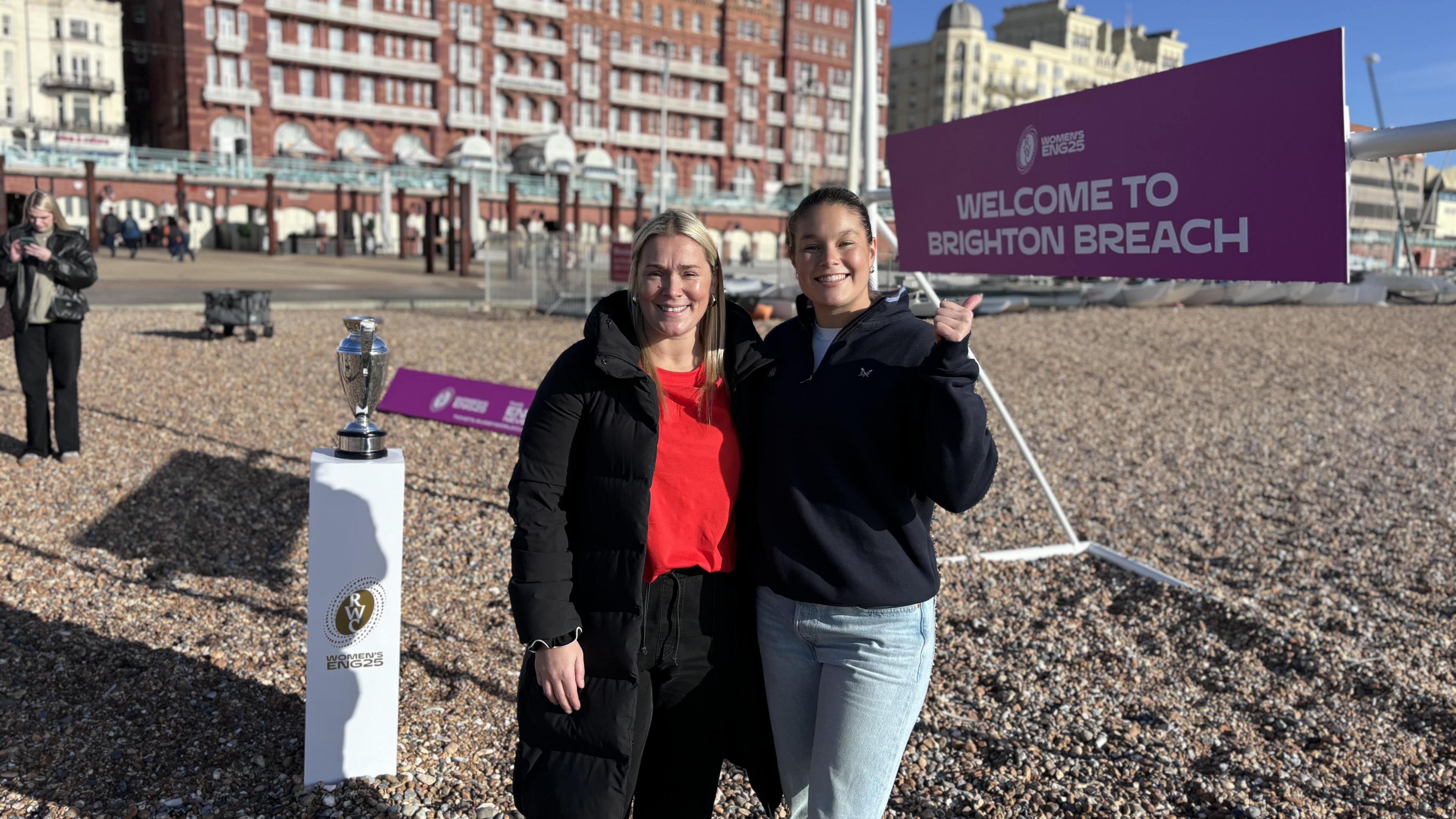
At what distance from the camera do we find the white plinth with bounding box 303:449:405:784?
2887 mm

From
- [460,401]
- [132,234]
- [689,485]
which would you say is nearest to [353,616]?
[689,485]

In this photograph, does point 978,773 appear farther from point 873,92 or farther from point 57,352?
point 57,352

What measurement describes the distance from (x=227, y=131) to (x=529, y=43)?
18.4 m

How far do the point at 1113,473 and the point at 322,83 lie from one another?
57554 millimetres

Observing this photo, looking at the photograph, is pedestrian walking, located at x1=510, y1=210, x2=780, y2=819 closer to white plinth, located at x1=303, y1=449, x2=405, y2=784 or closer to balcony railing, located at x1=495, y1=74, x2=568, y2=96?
white plinth, located at x1=303, y1=449, x2=405, y2=784

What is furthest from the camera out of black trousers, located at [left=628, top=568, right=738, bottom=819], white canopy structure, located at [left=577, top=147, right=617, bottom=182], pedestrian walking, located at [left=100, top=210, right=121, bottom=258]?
white canopy structure, located at [left=577, top=147, right=617, bottom=182]

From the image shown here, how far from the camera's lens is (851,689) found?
213 cm

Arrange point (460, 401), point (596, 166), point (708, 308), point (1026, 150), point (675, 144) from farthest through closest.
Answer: point (675, 144) < point (596, 166) < point (460, 401) < point (1026, 150) < point (708, 308)

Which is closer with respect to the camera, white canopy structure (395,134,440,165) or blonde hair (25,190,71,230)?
blonde hair (25,190,71,230)

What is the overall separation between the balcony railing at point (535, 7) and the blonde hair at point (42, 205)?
60.3 meters

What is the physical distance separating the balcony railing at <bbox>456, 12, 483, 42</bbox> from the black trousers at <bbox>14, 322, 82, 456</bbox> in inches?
2312

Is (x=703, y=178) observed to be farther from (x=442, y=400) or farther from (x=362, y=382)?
(x=362, y=382)

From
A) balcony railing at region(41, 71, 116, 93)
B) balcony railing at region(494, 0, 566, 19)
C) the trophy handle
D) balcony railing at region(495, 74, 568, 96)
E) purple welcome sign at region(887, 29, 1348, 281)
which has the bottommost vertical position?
the trophy handle

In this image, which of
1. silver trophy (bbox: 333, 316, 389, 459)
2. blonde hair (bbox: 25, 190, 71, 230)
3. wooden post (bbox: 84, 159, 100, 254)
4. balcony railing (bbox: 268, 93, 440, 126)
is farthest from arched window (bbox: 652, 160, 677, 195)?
silver trophy (bbox: 333, 316, 389, 459)
